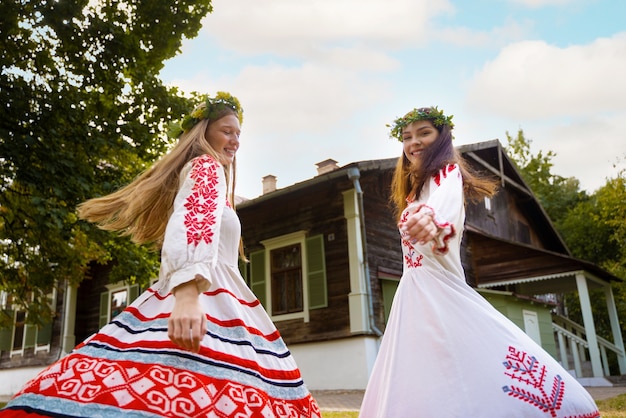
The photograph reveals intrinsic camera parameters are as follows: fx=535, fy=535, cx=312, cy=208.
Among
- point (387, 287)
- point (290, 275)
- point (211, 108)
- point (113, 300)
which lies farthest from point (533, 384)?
point (113, 300)

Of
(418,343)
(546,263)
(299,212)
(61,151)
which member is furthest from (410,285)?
(546,263)

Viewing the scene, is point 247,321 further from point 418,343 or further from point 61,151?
point 61,151

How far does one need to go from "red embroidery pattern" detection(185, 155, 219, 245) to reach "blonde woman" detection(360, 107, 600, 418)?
2.25 ft

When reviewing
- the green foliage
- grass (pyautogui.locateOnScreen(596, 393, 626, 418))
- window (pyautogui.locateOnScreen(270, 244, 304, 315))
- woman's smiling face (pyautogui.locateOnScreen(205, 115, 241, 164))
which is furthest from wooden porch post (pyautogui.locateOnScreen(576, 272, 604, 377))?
woman's smiling face (pyautogui.locateOnScreen(205, 115, 241, 164))

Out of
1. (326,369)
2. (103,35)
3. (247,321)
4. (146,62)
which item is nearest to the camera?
(247,321)

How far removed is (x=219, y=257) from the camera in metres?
2.12

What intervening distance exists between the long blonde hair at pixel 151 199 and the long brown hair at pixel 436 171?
2.91ft

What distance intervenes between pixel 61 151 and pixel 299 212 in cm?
583

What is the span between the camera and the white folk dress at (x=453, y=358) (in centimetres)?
→ 188

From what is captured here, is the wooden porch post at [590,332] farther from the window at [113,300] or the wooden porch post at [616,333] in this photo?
the window at [113,300]

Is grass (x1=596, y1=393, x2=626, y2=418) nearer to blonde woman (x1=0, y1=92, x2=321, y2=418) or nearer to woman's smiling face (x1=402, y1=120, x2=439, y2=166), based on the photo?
woman's smiling face (x1=402, y1=120, x2=439, y2=166)

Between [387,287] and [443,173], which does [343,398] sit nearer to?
[387,287]

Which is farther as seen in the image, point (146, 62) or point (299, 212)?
point (299, 212)

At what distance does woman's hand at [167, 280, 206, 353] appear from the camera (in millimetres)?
1613
